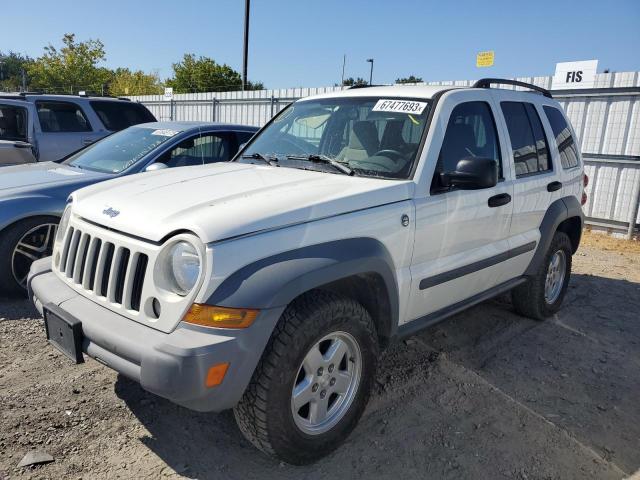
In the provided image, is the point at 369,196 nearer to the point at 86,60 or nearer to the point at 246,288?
the point at 246,288

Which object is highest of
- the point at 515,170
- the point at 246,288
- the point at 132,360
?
the point at 515,170

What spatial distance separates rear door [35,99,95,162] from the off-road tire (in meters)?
6.30

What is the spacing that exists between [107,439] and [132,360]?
83 cm

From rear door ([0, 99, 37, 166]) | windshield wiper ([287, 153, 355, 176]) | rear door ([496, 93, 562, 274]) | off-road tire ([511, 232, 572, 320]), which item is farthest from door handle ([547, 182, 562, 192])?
rear door ([0, 99, 37, 166])

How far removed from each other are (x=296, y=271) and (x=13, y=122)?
23.5 ft

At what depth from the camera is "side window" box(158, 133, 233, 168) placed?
5.28 m

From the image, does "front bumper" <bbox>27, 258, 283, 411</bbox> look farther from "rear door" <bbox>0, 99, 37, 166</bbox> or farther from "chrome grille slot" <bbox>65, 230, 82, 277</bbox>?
"rear door" <bbox>0, 99, 37, 166</bbox>

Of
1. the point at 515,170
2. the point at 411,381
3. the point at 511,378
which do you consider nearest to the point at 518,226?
the point at 515,170

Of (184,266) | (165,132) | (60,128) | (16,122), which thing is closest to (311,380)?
(184,266)

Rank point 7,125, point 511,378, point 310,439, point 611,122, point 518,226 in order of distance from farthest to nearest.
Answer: point 611,122
point 7,125
point 518,226
point 511,378
point 310,439

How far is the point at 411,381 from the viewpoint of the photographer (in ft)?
11.3

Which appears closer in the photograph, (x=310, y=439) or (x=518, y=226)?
(x=310, y=439)

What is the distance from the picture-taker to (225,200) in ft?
8.19

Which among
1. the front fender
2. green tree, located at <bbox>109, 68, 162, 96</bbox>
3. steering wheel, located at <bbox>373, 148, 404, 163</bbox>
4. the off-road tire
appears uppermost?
green tree, located at <bbox>109, 68, 162, 96</bbox>
